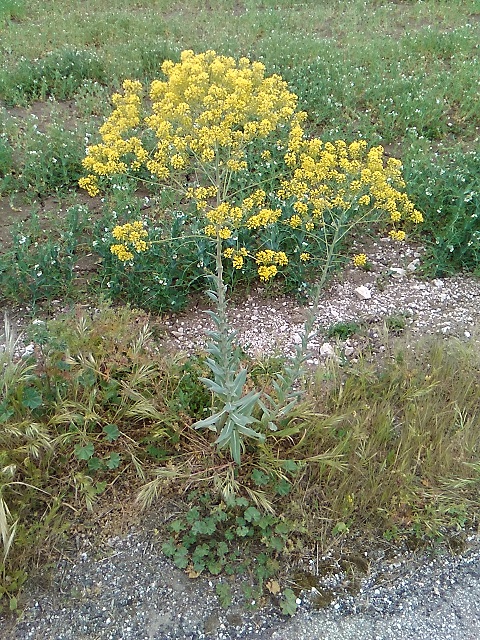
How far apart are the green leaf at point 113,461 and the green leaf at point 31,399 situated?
0.51 meters

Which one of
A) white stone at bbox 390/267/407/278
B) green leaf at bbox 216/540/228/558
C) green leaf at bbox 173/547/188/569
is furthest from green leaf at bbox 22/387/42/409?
white stone at bbox 390/267/407/278

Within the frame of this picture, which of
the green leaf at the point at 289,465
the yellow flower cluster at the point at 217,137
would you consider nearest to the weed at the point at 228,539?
the green leaf at the point at 289,465

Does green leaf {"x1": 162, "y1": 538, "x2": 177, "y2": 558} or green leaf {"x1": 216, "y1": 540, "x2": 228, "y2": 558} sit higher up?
green leaf {"x1": 216, "y1": 540, "x2": 228, "y2": 558}

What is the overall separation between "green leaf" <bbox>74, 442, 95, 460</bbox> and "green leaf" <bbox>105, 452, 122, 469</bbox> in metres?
0.10

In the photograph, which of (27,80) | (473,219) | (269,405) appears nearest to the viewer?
(269,405)

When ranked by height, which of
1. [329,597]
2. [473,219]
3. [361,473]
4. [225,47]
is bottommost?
[329,597]

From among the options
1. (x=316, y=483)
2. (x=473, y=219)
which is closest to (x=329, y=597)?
(x=316, y=483)

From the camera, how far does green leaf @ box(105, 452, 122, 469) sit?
3.15 meters

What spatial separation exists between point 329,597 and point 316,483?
1.99 ft

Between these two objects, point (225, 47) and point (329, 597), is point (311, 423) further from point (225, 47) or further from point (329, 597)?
point (225, 47)

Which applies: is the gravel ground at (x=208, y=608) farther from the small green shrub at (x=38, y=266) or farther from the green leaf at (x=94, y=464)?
the small green shrub at (x=38, y=266)

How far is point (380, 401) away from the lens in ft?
12.0

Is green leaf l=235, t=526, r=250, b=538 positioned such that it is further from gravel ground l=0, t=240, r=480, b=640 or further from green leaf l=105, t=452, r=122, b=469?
green leaf l=105, t=452, r=122, b=469

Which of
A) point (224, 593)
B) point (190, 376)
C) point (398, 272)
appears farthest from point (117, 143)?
point (398, 272)
